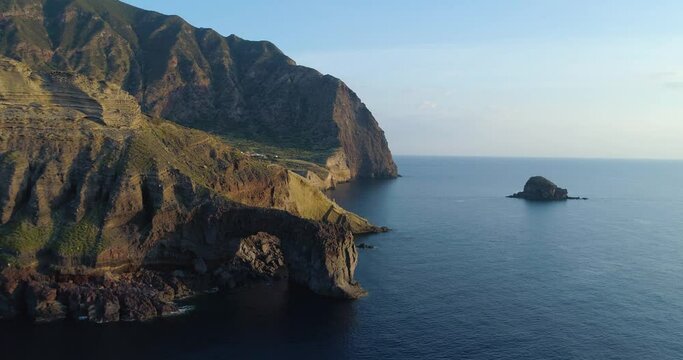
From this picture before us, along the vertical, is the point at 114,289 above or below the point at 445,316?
above

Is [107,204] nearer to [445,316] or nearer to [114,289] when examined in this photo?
[114,289]

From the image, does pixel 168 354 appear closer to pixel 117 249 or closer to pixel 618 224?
pixel 117 249

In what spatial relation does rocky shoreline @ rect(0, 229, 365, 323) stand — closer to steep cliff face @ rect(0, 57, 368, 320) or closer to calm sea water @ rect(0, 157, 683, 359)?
steep cliff face @ rect(0, 57, 368, 320)

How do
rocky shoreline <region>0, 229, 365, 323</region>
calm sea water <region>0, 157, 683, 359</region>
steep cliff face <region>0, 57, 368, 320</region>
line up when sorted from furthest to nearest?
steep cliff face <region>0, 57, 368, 320</region>, rocky shoreline <region>0, 229, 365, 323</region>, calm sea water <region>0, 157, 683, 359</region>

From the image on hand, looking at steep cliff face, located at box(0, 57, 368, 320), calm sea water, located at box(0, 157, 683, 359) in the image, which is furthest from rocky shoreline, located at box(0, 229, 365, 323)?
calm sea water, located at box(0, 157, 683, 359)

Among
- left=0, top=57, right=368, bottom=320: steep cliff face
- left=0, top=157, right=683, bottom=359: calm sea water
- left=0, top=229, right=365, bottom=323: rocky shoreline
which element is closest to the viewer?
left=0, top=157, right=683, bottom=359: calm sea water

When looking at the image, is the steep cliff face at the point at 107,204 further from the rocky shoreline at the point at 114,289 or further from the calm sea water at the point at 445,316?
the calm sea water at the point at 445,316

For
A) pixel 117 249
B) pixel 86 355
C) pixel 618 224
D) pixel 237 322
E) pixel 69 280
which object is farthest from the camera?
pixel 618 224

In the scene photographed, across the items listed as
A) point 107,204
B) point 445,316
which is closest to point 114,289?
point 107,204

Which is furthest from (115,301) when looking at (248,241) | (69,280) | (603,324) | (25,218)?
(603,324)
